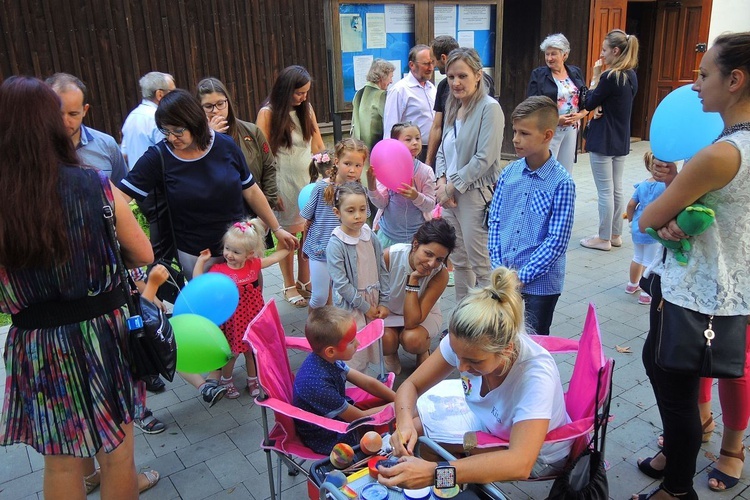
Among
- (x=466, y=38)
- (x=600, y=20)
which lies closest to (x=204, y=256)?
(x=466, y=38)

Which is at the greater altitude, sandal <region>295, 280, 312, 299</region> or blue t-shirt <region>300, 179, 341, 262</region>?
blue t-shirt <region>300, 179, 341, 262</region>

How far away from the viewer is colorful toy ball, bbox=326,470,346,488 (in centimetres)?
189

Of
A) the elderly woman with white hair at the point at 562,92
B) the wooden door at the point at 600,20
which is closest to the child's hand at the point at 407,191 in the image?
the elderly woman with white hair at the point at 562,92

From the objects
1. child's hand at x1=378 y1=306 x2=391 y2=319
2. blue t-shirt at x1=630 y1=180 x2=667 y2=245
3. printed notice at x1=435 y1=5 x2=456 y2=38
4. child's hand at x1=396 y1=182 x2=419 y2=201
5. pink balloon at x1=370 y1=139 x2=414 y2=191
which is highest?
printed notice at x1=435 y1=5 x2=456 y2=38

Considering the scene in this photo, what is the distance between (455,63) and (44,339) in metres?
3.03

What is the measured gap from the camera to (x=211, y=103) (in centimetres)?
396

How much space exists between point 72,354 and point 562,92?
18.1 ft

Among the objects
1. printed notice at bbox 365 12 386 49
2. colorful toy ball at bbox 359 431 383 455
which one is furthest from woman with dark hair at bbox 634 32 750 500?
printed notice at bbox 365 12 386 49

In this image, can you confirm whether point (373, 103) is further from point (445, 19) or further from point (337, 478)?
point (337, 478)

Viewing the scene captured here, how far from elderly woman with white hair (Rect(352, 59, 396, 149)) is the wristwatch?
467 cm

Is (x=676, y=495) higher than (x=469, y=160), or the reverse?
(x=469, y=160)

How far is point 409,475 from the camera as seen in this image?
1762 mm

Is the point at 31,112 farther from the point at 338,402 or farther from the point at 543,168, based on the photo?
the point at 543,168

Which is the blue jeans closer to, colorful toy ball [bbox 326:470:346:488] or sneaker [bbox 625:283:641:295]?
colorful toy ball [bbox 326:470:346:488]
